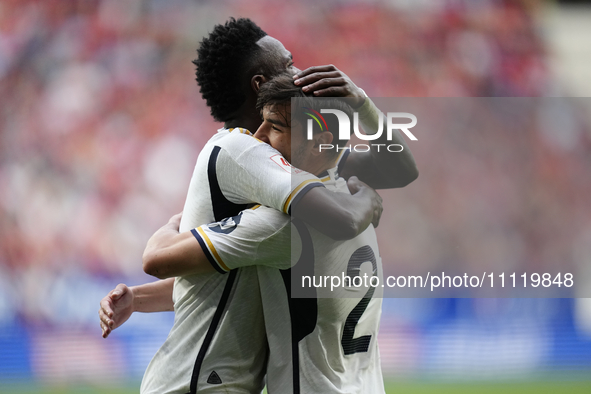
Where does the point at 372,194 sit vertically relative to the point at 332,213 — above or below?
above

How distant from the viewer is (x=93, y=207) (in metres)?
7.43

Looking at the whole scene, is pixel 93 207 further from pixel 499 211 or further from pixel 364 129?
pixel 364 129

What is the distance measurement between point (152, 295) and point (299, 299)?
683 millimetres

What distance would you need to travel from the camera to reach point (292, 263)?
5.59 feet

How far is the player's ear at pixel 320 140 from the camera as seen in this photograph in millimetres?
1764

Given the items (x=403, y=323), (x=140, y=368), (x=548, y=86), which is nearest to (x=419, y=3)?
(x=548, y=86)

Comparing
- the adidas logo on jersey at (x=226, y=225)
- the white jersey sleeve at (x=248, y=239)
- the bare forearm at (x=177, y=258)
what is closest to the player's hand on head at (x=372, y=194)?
the white jersey sleeve at (x=248, y=239)

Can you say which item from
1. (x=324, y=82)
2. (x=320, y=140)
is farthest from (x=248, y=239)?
(x=324, y=82)

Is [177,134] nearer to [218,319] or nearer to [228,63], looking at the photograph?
[228,63]

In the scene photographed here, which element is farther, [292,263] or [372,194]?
[372,194]

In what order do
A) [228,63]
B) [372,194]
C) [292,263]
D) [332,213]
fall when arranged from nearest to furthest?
[332,213], [292,263], [372,194], [228,63]

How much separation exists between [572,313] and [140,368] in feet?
16.3

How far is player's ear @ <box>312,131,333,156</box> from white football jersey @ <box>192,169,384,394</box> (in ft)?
0.34

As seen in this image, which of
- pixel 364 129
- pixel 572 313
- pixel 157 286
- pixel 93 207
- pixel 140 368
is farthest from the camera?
pixel 93 207
